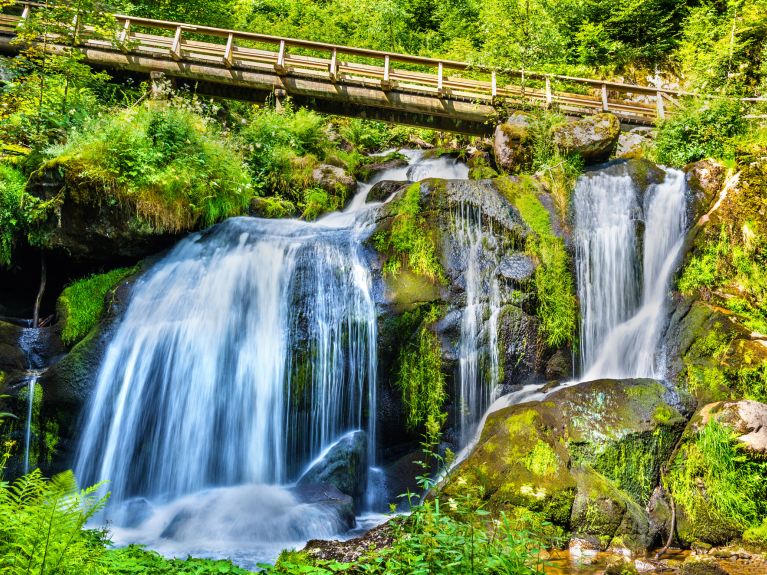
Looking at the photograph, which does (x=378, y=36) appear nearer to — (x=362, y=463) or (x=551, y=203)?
(x=551, y=203)

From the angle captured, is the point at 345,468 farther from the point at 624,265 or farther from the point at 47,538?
the point at 624,265

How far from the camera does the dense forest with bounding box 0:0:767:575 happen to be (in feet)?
13.6

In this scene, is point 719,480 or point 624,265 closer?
point 719,480

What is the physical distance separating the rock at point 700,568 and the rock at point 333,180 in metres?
8.98

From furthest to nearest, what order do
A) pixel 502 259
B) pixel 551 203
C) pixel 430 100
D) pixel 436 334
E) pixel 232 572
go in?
pixel 430 100 < pixel 551 203 < pixel 502 259 < pixel 436 334 < pixel 232 572

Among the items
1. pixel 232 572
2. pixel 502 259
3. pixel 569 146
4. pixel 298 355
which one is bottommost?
pixel 232 572

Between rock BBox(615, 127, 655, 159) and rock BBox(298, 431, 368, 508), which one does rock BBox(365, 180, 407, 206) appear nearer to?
rock BBox(615, 127, 655, 159)

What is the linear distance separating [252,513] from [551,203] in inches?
257

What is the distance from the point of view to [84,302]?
8570 mm

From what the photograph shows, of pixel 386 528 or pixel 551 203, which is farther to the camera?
pixel 551 203

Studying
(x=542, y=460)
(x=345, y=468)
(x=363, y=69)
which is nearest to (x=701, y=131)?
(x=542, y=460)

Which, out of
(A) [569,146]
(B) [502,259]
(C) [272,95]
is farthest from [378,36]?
(B) [502,259]

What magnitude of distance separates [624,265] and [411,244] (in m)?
3.49

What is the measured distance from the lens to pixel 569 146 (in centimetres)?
1016
